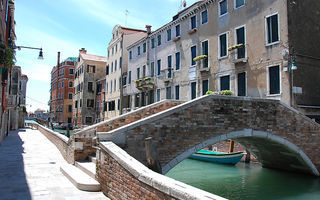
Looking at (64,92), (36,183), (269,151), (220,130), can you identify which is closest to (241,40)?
(269,151)

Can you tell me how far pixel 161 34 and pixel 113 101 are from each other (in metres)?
10.5

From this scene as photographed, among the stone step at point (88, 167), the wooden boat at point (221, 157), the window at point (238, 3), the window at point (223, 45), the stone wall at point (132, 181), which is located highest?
the window at point (238, 3)

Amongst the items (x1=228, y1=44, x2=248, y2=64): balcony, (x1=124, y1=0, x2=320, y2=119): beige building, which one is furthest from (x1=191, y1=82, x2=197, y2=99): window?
(x1=228, y1=44, x2=248, y2=64): balcony

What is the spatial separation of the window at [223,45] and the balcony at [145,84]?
695 cm

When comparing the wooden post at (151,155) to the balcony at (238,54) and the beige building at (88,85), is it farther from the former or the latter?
the beige building at (88,85)

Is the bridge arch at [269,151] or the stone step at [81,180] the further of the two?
the bridge arch at [269,151]

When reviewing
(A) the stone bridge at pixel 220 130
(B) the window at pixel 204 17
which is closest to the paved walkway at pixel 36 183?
(A) the stone bridge at pixel 220 130

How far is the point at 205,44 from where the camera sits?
53.2ft

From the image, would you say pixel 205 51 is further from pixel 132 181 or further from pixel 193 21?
pixel 132 181

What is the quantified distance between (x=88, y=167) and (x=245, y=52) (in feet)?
32.5

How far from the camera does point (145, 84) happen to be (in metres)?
21.2

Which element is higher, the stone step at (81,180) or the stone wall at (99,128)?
the stone wall at (99,128)

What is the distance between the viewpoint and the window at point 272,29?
40.3 feet

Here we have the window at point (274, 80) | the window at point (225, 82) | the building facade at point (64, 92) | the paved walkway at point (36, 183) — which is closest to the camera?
the paved walkway at point (36, 183)
